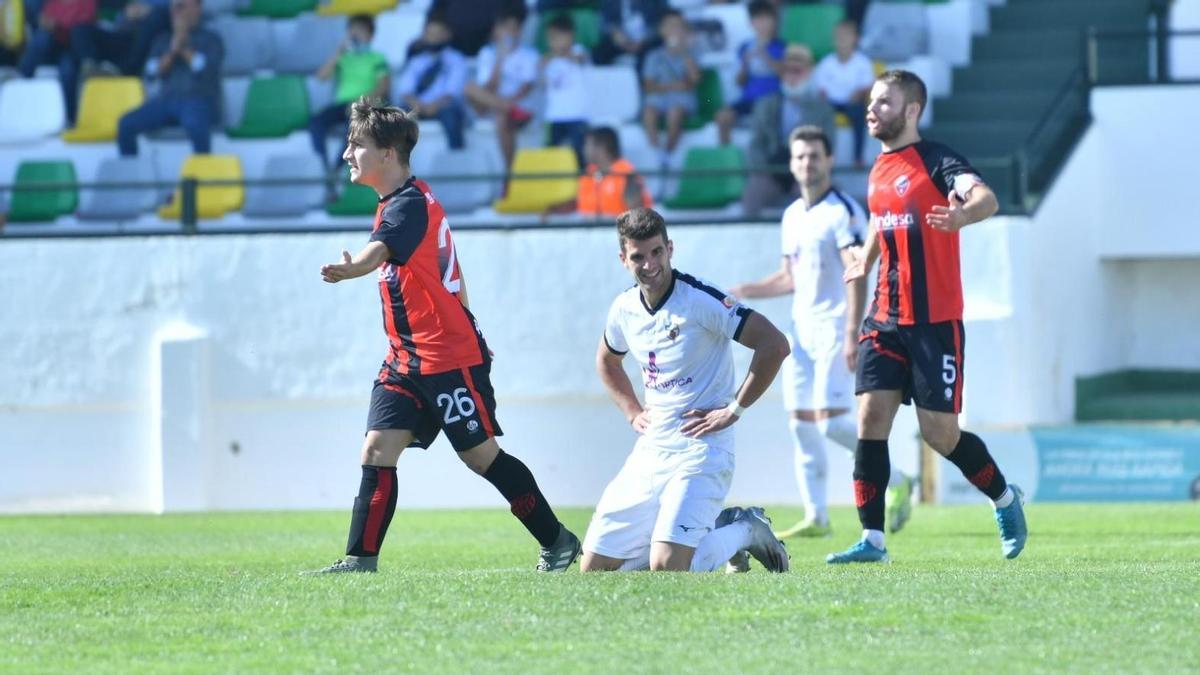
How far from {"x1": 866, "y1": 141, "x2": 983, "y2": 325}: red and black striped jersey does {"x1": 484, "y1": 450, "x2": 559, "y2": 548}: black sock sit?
184 cm

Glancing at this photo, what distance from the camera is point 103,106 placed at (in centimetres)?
2112

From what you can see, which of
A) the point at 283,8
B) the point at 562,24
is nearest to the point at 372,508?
the point at 562,24

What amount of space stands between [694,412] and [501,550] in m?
3.48

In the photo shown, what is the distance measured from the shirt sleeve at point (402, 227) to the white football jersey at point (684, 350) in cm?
105

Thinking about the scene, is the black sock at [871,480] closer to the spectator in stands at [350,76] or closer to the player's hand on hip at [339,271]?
the player's hand on hip at [339,271]

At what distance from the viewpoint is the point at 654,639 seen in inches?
264

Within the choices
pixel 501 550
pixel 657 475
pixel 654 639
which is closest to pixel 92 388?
pixel 501 550

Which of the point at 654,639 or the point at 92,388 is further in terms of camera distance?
the point at 92,388

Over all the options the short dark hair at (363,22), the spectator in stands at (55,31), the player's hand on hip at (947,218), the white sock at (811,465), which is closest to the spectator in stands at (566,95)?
the short dark hair at (363,22)

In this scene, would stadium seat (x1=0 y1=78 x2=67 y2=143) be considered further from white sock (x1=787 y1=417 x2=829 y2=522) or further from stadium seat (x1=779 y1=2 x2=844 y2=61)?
white sock (x1=787 y1=417 x2=829 y2=522)

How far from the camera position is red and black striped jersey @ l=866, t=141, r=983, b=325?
9.30 m

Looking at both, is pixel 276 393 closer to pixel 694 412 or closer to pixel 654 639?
pixel 694 412

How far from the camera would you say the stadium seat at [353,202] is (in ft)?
61.8

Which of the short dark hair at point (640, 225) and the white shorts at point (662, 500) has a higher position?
the short dark hair at point (640, 225)
